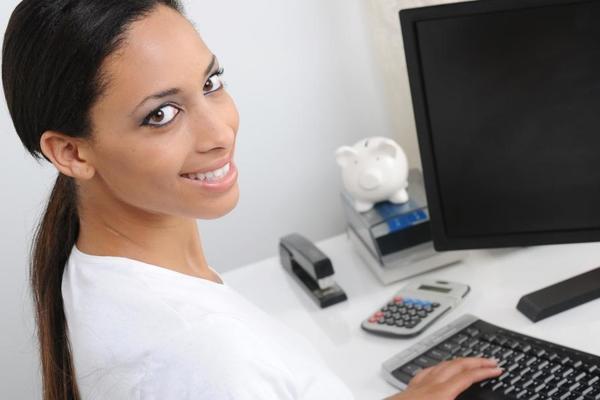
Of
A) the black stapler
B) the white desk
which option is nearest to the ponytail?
the white desk

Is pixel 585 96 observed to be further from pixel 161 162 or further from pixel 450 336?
pixel 161 162

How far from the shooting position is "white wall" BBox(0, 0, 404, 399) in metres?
1.63

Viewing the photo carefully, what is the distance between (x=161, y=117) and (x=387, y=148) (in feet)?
2.22

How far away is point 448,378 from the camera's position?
3.21ft

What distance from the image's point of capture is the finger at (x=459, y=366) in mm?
980

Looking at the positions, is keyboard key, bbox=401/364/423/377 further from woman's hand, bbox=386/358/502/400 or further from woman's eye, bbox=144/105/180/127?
woman's eye, bbox=144/105/180/127

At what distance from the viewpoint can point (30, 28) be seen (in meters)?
0.77

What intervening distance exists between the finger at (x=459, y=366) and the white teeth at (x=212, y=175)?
0.38 m

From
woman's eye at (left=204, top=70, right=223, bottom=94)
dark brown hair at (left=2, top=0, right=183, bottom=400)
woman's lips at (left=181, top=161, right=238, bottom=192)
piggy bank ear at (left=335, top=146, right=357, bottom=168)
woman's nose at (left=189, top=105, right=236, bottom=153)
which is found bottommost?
piggy bank ear at (left=335, top=146, right=357, bottom=168)

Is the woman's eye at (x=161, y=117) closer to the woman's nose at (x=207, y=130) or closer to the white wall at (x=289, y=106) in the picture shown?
the woman's nose at (x=207, y=130)

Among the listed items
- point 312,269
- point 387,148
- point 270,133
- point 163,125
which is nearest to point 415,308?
point 312,269

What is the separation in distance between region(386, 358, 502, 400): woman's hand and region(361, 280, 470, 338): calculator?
0.16 meters

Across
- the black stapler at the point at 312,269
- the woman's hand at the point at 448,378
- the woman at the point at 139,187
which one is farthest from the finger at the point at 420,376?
the black stapler at the point at 312,269

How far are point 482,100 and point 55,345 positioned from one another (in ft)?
2.10
